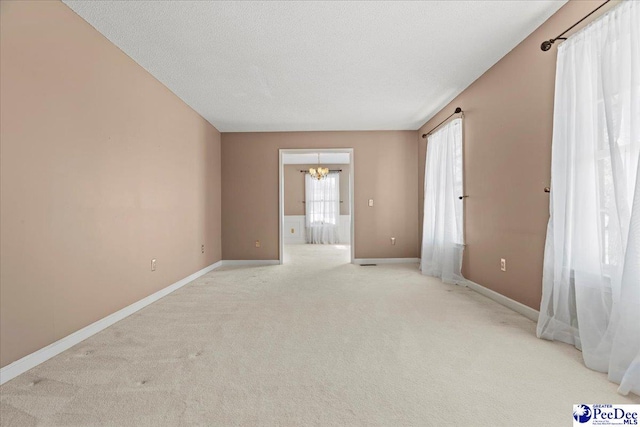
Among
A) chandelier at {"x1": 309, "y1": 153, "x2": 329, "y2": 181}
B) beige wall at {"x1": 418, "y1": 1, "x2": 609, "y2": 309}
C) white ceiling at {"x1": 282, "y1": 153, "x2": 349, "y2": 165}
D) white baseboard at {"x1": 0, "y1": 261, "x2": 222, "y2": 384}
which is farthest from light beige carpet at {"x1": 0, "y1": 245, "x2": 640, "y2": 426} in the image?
white ceiling at {"x1": 282, "y1": 153, "x2": 349, "y2": 165}

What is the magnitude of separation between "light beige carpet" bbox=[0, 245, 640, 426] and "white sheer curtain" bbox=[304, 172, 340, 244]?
20.5 ft

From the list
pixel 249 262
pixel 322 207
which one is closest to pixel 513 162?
pixel 249 262

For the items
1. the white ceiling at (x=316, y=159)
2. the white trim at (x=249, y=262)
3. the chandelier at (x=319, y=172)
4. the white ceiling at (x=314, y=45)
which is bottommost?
the white trim at (x=249, y=262)

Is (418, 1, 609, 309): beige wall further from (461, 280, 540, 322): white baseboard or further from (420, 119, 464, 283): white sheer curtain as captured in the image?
(420, 119, 464, 283): white sheer curtain

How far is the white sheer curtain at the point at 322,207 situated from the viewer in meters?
9.28

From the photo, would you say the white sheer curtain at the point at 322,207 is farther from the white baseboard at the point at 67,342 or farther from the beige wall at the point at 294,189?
the white baseboard at the point at 67,342

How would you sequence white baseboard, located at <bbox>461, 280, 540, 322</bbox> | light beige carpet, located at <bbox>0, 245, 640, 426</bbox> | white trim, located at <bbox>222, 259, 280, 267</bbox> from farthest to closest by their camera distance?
1. white trim, located at <bbox>222, 259, 280, 267</bbox>
2. white baseboard, located at <bbox>461, 280, 540, 322</bbox>
3. light beige carpet, located at <bbox>0, 245, 640, 426</bbox>

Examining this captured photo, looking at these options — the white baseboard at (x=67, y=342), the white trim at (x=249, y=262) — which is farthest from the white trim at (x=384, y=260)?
the white baseboard at (x=67, y=342)

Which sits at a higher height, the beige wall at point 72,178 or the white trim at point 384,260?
the beige wall at point 72,178

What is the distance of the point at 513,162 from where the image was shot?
2834 mm

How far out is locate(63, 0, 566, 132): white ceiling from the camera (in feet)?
7.45

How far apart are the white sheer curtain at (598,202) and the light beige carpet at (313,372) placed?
0.21 m

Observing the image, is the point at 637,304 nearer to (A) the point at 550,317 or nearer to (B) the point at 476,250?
(A) the point at 550,317

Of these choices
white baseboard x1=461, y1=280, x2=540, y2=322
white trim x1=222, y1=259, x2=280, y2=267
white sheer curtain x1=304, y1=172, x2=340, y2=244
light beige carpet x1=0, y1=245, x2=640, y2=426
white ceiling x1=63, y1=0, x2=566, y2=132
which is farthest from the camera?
white sheer curtain x1=304, y1=172, x2=340, y2=244
